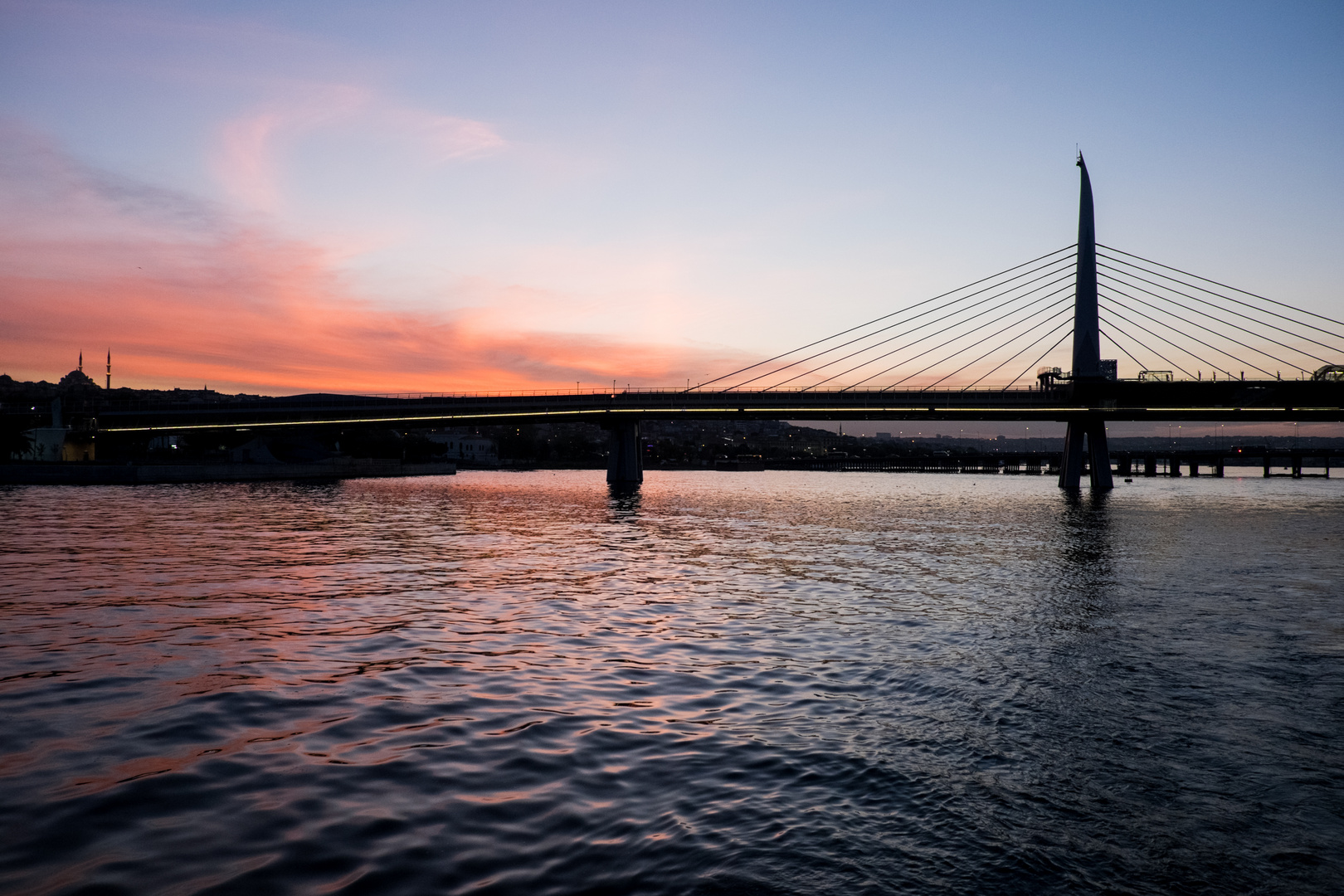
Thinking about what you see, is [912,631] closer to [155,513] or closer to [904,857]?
[904,857]

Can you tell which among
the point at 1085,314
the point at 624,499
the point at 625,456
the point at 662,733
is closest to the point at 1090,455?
the point at 1085,314

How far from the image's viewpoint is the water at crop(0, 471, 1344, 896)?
6.71 meters

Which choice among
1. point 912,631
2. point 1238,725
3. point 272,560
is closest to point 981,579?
point 912,631

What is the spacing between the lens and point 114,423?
12412cm

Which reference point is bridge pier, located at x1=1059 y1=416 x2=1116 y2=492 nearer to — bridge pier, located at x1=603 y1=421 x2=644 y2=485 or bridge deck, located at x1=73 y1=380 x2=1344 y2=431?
bridge deck, located at x1=73 y1=380 x2=1344 y2=431

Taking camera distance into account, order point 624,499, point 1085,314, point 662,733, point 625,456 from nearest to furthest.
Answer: point 662,733, point 624,499, point 1085,314, point 625,456

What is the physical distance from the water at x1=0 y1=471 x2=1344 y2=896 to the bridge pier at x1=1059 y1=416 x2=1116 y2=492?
272 ft

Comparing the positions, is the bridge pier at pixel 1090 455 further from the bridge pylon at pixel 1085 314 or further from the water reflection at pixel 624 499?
the water reflection at pixel 624 499

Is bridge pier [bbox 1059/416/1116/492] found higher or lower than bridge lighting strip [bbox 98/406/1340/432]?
lower

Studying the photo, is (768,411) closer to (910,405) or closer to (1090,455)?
(910,405)

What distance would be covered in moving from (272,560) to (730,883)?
84.7 ft

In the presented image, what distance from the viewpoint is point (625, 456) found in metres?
117

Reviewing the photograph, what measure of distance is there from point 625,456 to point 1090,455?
57.7 metres

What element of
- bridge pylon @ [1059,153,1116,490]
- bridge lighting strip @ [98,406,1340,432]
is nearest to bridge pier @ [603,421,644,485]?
bridge lighting strip @ [98,406,1340,432]
